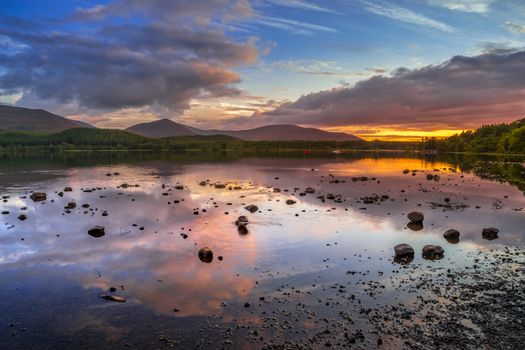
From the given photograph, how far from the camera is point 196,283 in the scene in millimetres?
18281

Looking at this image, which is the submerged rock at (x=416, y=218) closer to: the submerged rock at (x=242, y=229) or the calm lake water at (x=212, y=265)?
the calm lake water at (x=212, y=265)

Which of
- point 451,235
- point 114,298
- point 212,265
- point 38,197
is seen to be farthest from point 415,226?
point 38,197

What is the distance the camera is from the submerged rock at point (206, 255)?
21.9 m

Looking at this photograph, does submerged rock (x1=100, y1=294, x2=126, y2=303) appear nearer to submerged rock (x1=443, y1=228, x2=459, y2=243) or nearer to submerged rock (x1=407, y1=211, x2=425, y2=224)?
submerged rock (x1=443, y1=228, x2=459, y2=243)

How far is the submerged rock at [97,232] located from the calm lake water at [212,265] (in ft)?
2.09

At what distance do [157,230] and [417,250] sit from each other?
1872cm

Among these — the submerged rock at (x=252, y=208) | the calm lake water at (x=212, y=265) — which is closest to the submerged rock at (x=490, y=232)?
the calm lake water at (x=212, y=265)

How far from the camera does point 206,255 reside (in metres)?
22.3

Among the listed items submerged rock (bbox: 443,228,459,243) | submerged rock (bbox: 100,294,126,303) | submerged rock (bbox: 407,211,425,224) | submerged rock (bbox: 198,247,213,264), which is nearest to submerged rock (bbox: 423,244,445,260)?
submerged rock (bbox: 443,228,459,243)

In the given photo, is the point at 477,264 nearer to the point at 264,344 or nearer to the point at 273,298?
the point at 273,298

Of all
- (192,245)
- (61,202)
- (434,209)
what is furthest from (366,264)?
(61,202)

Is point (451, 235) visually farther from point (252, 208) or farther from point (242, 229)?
point (252, 208)

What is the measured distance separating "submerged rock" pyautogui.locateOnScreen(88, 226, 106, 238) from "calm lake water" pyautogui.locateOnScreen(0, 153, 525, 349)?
638mm

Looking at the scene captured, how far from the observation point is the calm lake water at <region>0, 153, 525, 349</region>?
13.8 meters
